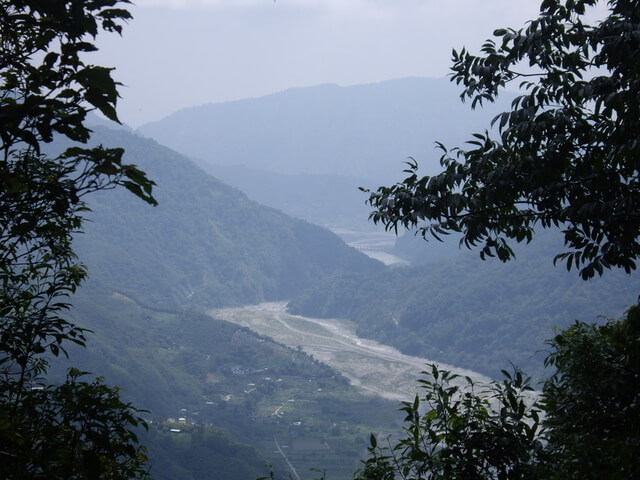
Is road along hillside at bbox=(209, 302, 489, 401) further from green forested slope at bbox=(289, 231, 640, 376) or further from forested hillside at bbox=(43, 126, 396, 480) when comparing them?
forested hillside at bbox=(43, 126, 396, 480)

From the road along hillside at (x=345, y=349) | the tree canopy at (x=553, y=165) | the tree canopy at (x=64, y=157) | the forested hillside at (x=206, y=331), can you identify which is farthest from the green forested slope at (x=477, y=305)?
the tree canopy at (x=64, y=157)

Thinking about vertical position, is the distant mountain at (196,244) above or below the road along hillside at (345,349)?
above

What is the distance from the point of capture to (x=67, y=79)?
6.28 ft

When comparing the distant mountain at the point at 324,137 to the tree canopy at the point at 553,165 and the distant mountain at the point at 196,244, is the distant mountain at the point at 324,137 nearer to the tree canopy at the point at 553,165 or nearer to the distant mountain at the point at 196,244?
the distant mountain at the point at 196,244

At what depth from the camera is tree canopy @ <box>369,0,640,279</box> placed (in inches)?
123

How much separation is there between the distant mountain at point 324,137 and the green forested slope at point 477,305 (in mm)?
50315

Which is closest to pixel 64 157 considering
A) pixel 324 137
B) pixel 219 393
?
pixel 219 393

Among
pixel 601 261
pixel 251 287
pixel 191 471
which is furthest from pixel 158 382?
pixel 601 261

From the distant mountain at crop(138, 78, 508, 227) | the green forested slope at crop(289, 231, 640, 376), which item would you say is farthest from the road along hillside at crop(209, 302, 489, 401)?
the distant mountain at crop(138, 78, 508, 227)

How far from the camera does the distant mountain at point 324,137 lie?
120m

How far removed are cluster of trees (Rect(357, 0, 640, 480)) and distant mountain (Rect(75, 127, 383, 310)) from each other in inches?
2359

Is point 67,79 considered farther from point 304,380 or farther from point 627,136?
point 304,380

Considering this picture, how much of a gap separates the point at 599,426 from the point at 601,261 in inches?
40.9

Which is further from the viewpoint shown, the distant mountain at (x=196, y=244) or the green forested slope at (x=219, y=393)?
the distant mountain at (x=196, y=244)
